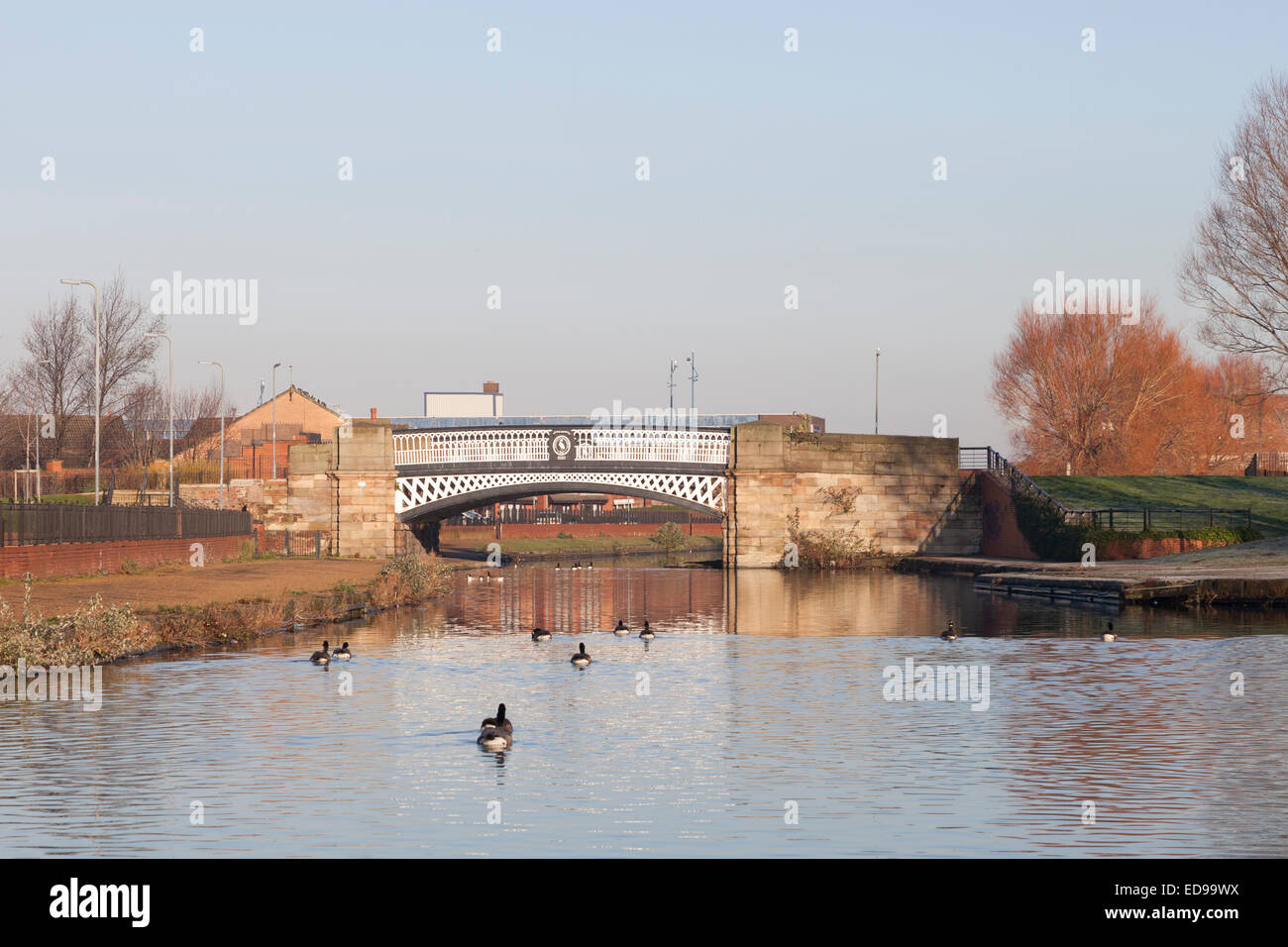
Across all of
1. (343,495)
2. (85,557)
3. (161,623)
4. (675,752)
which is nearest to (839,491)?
(343,495)

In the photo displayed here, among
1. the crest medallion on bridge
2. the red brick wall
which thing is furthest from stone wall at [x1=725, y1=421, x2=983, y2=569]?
the red brick wall

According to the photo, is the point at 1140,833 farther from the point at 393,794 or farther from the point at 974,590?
the point at 974,590

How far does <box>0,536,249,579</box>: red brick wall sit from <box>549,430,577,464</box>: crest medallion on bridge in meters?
23.5

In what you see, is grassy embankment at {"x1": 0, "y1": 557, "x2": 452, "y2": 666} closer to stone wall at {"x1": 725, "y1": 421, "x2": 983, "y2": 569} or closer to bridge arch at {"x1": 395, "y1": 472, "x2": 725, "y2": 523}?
bridge arch at {"x1": 395, "y1": 472, "x2": 725, "y2": 523}

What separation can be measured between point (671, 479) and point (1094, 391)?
27.7 meters

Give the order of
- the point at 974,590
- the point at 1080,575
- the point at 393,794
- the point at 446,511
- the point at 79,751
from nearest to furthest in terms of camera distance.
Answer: the point at 393,794, the point at 79,751, the point at 1080,575, the point at 974,590, the point at 446,511

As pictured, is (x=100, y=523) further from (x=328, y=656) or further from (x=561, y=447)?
(x=561, y=447)

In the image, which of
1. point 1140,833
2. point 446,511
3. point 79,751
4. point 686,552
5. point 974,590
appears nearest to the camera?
point 1140,833

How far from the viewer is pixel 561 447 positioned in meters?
81.6

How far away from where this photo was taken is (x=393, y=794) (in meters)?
16.0

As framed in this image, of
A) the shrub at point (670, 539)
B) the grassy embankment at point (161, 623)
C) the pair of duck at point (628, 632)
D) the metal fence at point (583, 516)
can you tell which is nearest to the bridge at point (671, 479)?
the grassy embankment at point (161, 623)
